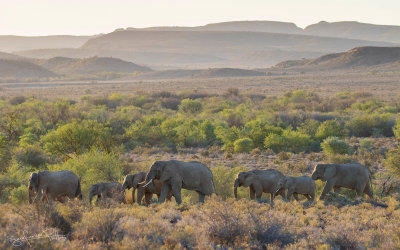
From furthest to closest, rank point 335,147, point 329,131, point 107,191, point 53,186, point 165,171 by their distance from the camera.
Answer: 1. point 329,131
2. point 335,147
3. point 107,191
4. point 165,171
5. point 53,186

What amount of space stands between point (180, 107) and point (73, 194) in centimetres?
2681

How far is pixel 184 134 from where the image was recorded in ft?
82.5

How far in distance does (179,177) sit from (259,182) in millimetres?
2592

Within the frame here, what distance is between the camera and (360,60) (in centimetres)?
11756

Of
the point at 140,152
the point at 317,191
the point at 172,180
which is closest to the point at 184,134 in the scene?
the point at 140,152

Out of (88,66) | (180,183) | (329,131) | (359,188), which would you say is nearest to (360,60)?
(88,66)

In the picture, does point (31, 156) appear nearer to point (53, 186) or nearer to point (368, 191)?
point (53, 186)

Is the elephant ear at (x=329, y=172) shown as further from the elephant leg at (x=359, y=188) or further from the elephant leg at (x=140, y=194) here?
the elephant leg at (x=140, y=194)

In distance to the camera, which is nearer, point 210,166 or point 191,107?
point 210,166

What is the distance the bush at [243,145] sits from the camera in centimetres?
2219

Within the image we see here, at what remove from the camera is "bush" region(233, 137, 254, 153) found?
22.2 m

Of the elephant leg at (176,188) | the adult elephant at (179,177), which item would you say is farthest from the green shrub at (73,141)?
the elephant leg at (176,188)

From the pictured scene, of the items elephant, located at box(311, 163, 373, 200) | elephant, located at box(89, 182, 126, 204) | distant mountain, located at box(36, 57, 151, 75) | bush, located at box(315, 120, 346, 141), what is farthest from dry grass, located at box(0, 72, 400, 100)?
distant mountain, located at box(36, 57, 151, 75)

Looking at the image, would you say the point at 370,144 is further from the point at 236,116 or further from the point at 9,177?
the point at 9,177
